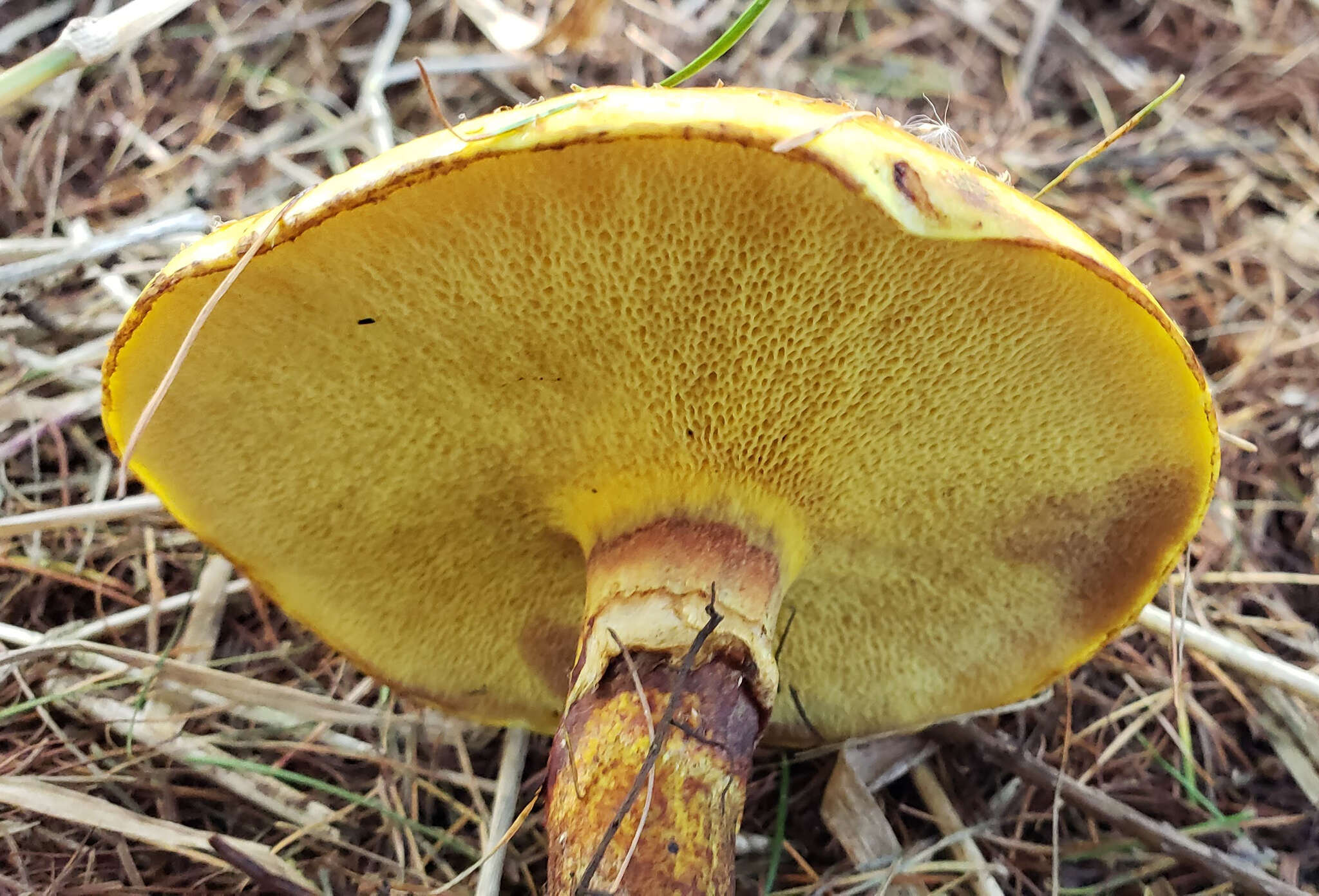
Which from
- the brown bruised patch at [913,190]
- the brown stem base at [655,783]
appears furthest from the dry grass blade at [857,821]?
the brown bruised patch at [913,190]

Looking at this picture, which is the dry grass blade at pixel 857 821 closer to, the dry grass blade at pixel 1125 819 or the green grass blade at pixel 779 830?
the green grass blade at pixel 779 830

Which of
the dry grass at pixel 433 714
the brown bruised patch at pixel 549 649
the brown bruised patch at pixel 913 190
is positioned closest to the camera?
the brown bruised patch at pixel 913 190

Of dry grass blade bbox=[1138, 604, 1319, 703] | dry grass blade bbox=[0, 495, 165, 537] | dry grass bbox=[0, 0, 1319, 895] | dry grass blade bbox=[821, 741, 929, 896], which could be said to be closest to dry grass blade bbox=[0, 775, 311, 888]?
dry grass bbox=[0, 0, 1319, 895]

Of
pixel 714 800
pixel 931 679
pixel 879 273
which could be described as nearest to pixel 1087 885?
pixel 931 679

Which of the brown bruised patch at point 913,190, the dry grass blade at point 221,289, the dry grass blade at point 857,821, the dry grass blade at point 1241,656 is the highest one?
the brown bruised patch at point 913,190

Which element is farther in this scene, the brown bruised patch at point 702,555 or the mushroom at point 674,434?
the brown bruised patch at point 702,555

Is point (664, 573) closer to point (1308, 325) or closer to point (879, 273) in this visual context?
point (879, 273)

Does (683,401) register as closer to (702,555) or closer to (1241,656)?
(702,555)
